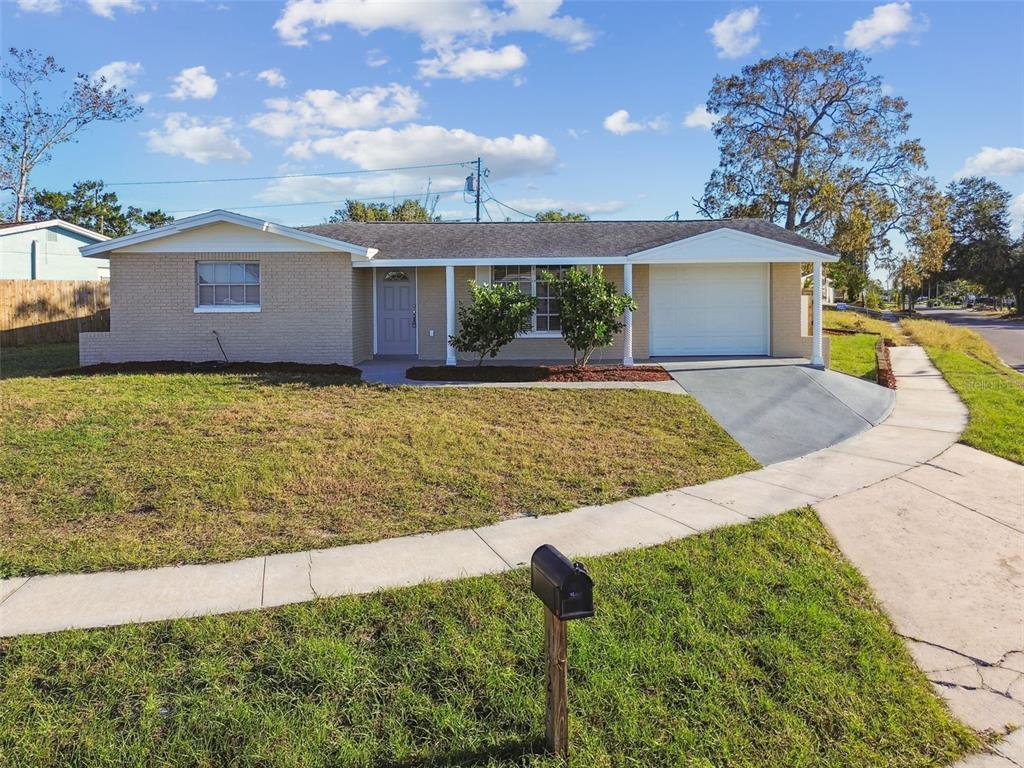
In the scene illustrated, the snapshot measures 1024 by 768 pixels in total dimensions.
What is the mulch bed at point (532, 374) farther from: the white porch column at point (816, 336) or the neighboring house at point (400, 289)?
the white porch column at point (816, 336)

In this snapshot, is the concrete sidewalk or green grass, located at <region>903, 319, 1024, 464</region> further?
green grass, located at <region>903, 319, 1024, 464</region>

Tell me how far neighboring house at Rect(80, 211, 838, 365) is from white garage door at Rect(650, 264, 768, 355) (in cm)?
3

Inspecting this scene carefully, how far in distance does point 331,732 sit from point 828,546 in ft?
13.9

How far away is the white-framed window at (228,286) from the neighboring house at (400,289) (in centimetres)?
2

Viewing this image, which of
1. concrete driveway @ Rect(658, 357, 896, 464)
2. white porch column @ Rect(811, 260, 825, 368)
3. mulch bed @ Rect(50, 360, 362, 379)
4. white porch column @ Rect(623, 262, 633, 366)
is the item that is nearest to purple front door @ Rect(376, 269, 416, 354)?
mulch bed @ Rect(50, 360, 362, 379)

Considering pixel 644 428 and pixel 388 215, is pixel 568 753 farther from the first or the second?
pixel 388 215

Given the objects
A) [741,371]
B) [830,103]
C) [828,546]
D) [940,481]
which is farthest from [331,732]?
[830,103]

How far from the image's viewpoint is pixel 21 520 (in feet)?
20.0

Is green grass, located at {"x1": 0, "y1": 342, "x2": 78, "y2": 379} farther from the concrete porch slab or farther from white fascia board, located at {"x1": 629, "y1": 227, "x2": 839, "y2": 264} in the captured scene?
white fascia board, located at {"x1": 629, "y1": 227, "x2": 839, "y2": 264}

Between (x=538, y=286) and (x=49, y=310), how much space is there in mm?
15992

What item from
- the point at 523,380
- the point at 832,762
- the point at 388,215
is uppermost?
the point at 388,215

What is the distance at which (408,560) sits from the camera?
5340 millimetres

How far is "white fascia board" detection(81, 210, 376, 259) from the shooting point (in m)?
14.9

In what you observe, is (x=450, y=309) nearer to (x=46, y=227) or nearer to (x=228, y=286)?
(x=228, y=286)
